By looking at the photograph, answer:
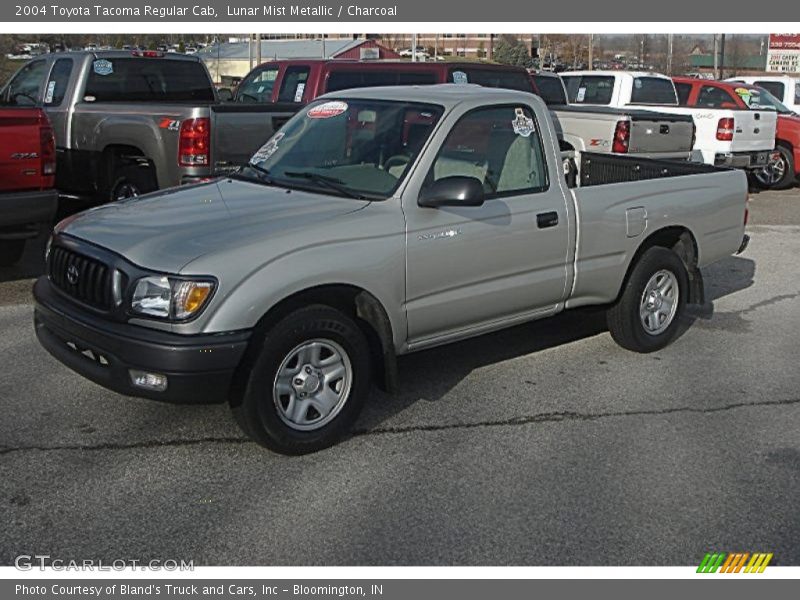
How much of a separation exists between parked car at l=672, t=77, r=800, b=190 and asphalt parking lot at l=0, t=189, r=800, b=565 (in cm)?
1104

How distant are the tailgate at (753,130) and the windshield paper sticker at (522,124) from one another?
989 centimetres

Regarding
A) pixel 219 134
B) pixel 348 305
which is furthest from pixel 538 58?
pixel 348 305

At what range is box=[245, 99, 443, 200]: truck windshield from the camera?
507 cm

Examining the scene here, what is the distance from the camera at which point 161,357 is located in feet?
13.4

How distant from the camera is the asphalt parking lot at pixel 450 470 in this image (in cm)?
378

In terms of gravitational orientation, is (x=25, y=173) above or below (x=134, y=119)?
below

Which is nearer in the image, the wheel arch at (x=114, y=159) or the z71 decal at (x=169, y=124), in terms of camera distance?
the z71 decal at (x=169, y=124)

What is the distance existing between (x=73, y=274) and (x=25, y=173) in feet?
11.0

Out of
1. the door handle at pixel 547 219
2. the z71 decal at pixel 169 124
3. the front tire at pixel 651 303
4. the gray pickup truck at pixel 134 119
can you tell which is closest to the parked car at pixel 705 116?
the gray pickup truck at pixel 134 119

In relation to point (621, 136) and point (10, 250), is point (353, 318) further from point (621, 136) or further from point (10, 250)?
point (621, 136)

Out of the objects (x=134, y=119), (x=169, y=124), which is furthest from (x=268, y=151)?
(x=134, y=119)

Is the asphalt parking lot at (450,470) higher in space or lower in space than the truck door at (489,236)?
lower

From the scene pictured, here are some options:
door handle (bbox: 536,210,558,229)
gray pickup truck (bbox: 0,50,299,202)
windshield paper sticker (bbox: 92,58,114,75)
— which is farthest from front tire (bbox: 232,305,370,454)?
windshield paper sticker (bbox: 92,58,114,75)

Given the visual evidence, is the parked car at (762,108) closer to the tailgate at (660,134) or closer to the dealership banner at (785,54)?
the tailgate at (660,134)
